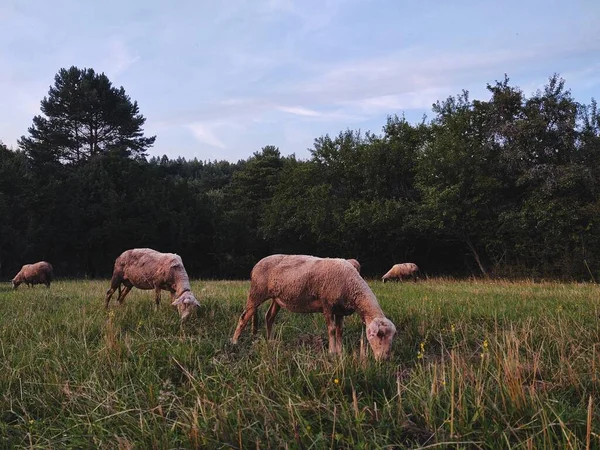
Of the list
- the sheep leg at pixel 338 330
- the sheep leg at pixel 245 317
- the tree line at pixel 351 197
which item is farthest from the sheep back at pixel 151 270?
the tree line at pixel 351 197

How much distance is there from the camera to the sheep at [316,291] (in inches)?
269

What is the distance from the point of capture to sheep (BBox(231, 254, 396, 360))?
6828 millimetres

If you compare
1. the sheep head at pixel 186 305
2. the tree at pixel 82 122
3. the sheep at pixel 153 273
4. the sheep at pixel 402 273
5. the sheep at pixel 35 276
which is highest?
the tree at pixel 82 122

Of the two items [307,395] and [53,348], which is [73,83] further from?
[307,395]

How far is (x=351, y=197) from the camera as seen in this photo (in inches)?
1417

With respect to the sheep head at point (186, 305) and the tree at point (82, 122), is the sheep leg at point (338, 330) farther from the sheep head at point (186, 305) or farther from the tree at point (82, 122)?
the tree at point (82, 122)

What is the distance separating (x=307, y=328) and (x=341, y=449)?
539 centimetres

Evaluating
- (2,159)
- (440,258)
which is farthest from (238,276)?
(2,159)

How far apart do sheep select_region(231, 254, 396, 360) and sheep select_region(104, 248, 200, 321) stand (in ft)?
9.14

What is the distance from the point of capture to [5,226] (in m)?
31.4

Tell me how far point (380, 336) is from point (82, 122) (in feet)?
127

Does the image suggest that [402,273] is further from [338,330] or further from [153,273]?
[338,330]

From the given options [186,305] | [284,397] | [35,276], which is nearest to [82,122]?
[35,276]

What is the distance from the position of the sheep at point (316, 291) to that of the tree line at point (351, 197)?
Result: 21.9m
